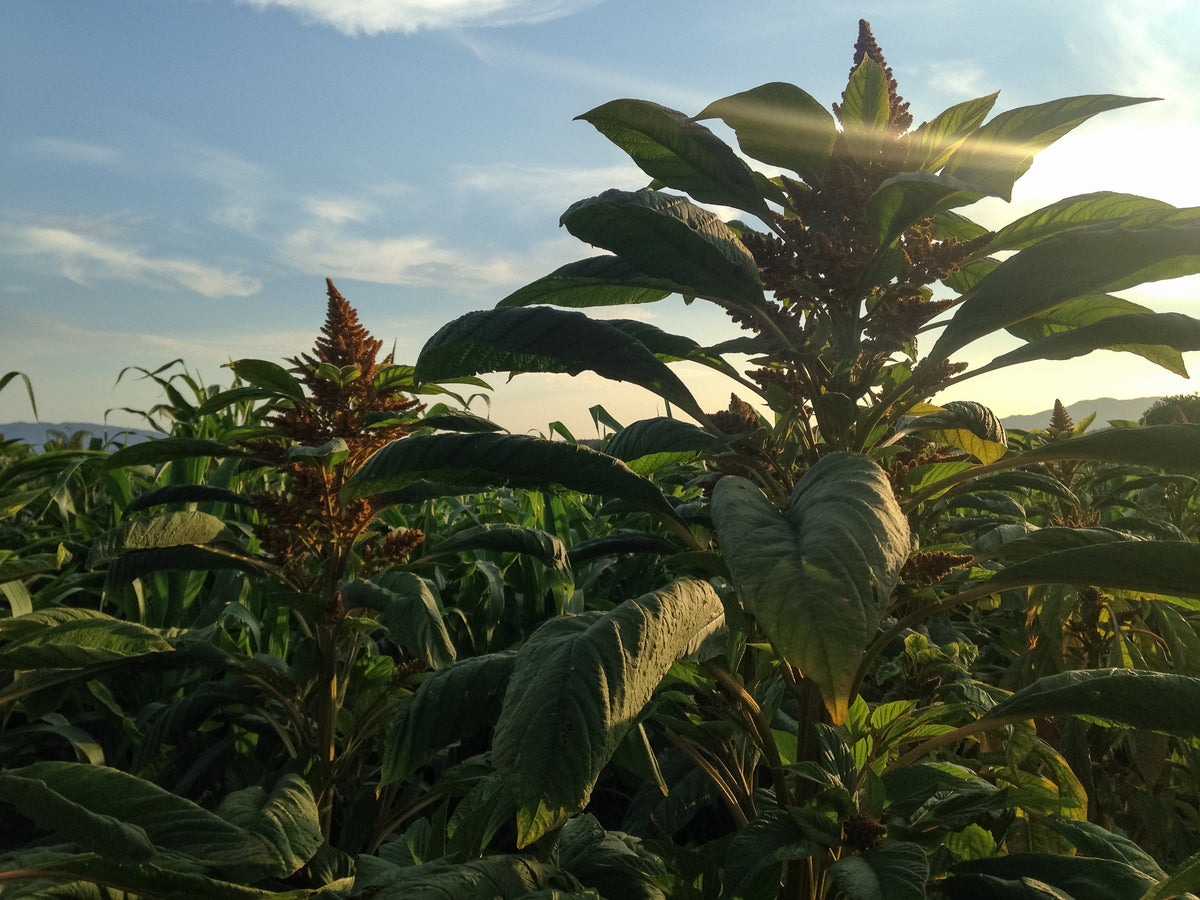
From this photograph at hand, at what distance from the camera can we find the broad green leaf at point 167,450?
5.26ft

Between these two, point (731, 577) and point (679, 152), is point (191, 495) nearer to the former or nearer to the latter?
point (679, 152)

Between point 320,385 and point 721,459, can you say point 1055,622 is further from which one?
point 320,385

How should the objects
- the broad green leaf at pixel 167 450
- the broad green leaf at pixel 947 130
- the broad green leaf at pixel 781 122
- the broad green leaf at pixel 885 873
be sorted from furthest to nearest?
the broad green leaf at pixel 167 450
the broad green leaf at pixel 947 130
the broad green leaf at pixel 781 122
the broad green leaf at pixel 885 873

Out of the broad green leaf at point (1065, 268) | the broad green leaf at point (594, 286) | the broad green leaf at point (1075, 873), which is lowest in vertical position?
the broad green leaf at point (1075, 873)

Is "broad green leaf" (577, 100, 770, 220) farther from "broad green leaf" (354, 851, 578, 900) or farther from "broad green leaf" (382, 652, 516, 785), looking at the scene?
"broad green leaf" (354, 851, 578, 900)

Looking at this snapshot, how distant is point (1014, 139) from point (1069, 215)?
0.84 feet

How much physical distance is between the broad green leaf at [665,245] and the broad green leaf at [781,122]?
0.62ft

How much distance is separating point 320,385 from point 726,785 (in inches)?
43.3

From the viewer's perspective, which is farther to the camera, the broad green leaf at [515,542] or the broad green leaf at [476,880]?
the broad green leaf at [515,542]

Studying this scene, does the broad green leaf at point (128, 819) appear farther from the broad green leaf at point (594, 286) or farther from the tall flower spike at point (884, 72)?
the tall flower spike at point (884, 72)

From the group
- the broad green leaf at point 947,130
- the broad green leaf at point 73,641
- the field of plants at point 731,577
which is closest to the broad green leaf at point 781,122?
the field of plants at point 731,577

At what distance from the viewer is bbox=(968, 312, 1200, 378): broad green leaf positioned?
108 centimetres

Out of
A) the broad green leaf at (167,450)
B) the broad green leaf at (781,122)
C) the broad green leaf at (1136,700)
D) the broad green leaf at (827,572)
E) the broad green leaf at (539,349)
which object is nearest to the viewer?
the broad green leaf at (827,572)

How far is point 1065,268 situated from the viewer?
3.44 feet
